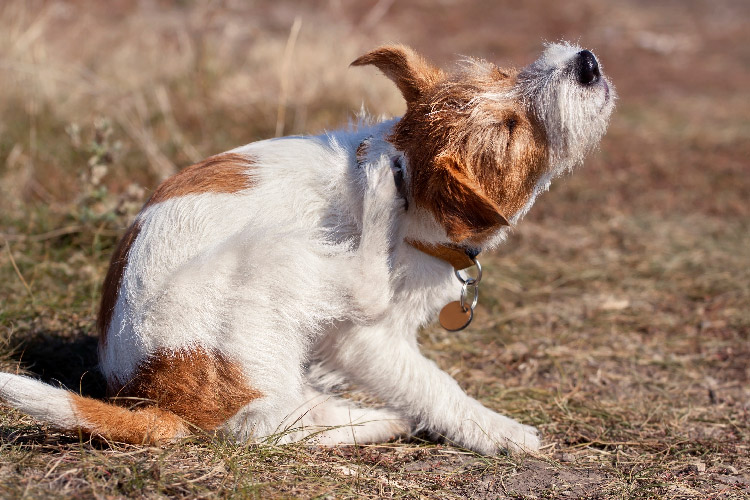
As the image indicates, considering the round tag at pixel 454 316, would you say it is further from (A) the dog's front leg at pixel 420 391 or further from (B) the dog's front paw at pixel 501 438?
(B) the dog's front paw at pixel 501 438

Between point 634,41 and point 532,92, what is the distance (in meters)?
13.8

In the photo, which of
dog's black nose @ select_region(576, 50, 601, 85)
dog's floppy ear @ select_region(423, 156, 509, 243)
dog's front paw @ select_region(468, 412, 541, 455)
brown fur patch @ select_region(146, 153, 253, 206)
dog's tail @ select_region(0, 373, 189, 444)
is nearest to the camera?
dog's tail @ select_region(0, 373, 189, 444)

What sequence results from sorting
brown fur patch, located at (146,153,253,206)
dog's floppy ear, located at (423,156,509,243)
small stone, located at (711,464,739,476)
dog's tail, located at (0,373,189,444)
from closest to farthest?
dog's tail, located at (0,373,189,444)
dog's floppy ear, located at (423,156,509,243)
brown fur patch, located at (146,153,253,206)
small stone, located at (711,464,739,476)

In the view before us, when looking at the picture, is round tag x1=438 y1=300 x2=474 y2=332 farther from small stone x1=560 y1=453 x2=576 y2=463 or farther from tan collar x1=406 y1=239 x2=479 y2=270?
small stone x1=560 y1=453 x2=576 y2=463

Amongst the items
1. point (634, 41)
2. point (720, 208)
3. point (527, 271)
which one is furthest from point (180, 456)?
point (634, 41)

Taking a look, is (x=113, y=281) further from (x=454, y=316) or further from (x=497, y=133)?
(x=497, y=133)

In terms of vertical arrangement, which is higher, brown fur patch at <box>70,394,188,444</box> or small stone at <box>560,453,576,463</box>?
small stone at <box>560,453,576,463</box>

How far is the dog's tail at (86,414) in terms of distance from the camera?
7.59 ft

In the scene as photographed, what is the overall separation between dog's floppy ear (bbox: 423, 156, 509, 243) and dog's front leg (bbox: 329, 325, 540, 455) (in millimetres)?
518

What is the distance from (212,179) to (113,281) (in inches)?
21.7

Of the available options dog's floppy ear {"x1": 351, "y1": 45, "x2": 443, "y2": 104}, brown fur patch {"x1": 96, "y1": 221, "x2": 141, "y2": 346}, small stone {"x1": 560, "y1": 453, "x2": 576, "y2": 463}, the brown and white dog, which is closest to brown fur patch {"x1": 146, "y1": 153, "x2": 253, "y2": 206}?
the brown and white dog

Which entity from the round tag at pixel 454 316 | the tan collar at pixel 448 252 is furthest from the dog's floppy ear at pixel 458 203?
the round tag at pixel 454 316

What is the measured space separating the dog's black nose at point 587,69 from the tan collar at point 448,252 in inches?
29.5

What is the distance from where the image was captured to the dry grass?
260 centimetres
